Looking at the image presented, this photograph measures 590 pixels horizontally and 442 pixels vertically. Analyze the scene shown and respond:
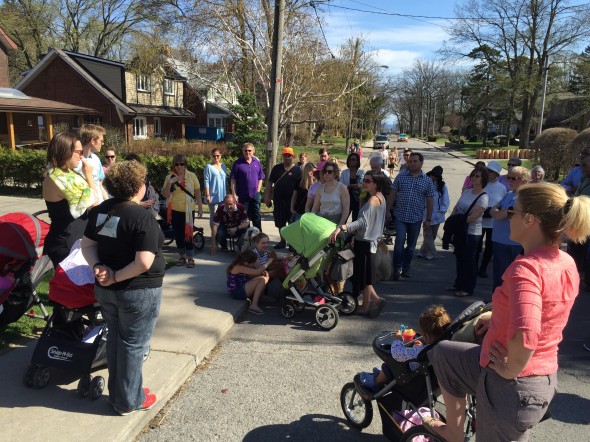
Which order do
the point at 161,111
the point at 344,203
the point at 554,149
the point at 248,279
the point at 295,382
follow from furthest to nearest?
the point at 161,111
the point at 554,149
the point at 344,203
the point at 248,279
the point at 295,382

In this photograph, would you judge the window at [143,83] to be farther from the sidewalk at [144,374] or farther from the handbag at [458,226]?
the handbag at [458,226]

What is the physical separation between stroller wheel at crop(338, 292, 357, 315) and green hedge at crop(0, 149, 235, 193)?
9.71 metres

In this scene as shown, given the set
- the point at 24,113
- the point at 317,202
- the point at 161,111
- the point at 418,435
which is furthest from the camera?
the point at 161,111

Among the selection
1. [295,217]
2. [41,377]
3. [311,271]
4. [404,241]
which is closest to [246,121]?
[295,217]

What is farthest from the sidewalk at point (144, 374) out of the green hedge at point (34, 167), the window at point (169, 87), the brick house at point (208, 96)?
the window at point (169, 87)

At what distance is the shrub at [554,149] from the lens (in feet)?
69.6

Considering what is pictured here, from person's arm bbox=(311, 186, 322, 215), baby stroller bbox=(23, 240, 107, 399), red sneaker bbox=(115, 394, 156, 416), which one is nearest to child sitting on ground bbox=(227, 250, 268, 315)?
person's arm bbox=(311, 186, 322, 215)

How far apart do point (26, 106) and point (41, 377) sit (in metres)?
25.1

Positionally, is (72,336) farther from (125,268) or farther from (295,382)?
(295,382)

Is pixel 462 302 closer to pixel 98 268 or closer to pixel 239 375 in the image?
pixel 239 375

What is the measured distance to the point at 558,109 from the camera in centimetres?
6738

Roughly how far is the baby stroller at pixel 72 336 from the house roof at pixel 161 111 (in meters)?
30.7

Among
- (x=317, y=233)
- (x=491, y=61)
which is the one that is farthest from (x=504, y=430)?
(x=491, y=61)

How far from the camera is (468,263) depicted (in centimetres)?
621
